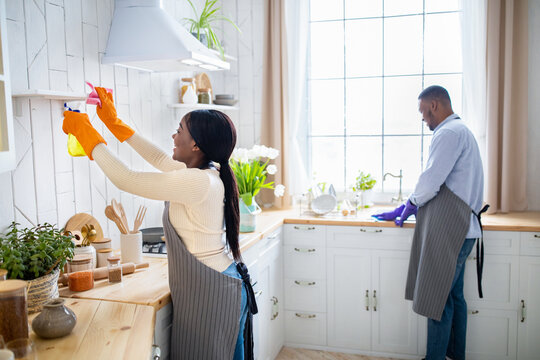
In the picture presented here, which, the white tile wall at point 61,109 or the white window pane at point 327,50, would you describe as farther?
the white window pane at point 327,50

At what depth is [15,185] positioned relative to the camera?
6.43 feet

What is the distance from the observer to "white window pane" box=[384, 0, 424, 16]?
3.76 metres

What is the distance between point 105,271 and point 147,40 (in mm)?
1055

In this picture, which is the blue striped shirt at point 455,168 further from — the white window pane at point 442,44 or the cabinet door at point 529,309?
the white window pane at point 442,44

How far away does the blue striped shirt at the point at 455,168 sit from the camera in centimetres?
280

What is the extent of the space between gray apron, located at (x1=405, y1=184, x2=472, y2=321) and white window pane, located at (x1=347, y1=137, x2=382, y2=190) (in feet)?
3.36

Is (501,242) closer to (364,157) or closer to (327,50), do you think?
(364,157)

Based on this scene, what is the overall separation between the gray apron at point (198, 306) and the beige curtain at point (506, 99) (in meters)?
2.30

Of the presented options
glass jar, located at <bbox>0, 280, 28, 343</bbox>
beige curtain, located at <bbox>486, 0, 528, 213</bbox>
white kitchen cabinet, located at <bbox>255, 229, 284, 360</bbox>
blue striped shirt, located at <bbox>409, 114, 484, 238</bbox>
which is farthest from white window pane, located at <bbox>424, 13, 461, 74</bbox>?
glass jar, located at <bbox>0, 280, 28, 343</bbox>

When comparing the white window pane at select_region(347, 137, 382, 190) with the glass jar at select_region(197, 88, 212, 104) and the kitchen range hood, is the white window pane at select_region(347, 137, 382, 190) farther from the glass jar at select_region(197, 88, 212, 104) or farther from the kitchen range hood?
the kitchen range hood

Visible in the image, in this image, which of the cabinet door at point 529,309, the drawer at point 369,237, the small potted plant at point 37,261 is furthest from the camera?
the drawer at point 369,237

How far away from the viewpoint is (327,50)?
3967mm

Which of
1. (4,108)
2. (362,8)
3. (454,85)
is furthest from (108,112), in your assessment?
(454,85)

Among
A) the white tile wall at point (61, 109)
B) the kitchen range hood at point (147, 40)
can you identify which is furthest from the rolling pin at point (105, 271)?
the kitchen range hood at point (147, 40)
